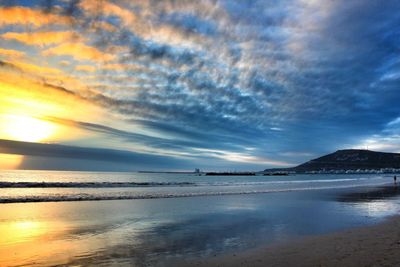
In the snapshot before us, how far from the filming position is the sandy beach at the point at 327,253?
9234 millimetres

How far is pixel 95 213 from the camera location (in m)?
20.7

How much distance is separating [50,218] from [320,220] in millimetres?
15319

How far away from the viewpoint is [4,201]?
2681 cm

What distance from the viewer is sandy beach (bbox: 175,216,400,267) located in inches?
364

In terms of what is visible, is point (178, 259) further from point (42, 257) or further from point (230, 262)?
point (42, 257)

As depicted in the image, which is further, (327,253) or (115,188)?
(115,188)

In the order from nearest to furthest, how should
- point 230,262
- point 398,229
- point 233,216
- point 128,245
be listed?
1. point 230,262
2. point 128,245
3. point 398,229
4. point 233,216

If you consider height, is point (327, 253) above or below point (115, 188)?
below

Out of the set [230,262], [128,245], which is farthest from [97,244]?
[230,262]

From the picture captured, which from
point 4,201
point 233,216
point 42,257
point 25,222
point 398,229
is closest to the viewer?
point 42,257

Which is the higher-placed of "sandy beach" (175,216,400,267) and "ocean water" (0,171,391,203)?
"ocean water" (0,171,391,203)

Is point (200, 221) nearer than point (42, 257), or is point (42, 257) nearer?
point (42, 257)

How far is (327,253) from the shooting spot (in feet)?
34.0

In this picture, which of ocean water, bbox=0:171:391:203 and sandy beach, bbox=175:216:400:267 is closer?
sandy beach, bbox=175:216:400:267
